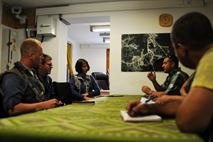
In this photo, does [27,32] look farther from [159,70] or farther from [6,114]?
[6,114]

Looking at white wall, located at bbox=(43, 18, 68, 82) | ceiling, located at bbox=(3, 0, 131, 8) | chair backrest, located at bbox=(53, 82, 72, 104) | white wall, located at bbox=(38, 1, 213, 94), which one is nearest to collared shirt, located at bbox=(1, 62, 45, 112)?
chair backrest, located at bbox=(53, 82, 72, 104)

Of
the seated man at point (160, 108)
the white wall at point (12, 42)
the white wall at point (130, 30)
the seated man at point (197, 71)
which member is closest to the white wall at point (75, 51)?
the white wall at point (12, 42)

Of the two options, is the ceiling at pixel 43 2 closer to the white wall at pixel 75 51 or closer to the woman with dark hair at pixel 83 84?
the woman with dark hair at pixel 83 84

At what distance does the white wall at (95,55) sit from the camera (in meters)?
9.50

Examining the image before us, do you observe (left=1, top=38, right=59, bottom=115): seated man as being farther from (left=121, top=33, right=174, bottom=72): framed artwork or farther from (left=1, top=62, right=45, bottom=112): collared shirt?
(left=121, top=33, right=174, bottom=72): framed artwork

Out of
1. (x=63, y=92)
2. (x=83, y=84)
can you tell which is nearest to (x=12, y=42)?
(x=83, y=84)

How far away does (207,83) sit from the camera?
2.80ft

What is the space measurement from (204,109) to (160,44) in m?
3.60

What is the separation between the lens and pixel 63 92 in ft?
11.5

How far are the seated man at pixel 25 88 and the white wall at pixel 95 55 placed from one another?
7242mm

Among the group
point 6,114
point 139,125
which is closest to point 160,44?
point 6,114

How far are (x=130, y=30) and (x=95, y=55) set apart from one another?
5.13 m

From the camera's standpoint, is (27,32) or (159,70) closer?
(159,70)

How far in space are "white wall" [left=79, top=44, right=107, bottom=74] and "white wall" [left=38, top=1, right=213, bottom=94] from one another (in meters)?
4.90
